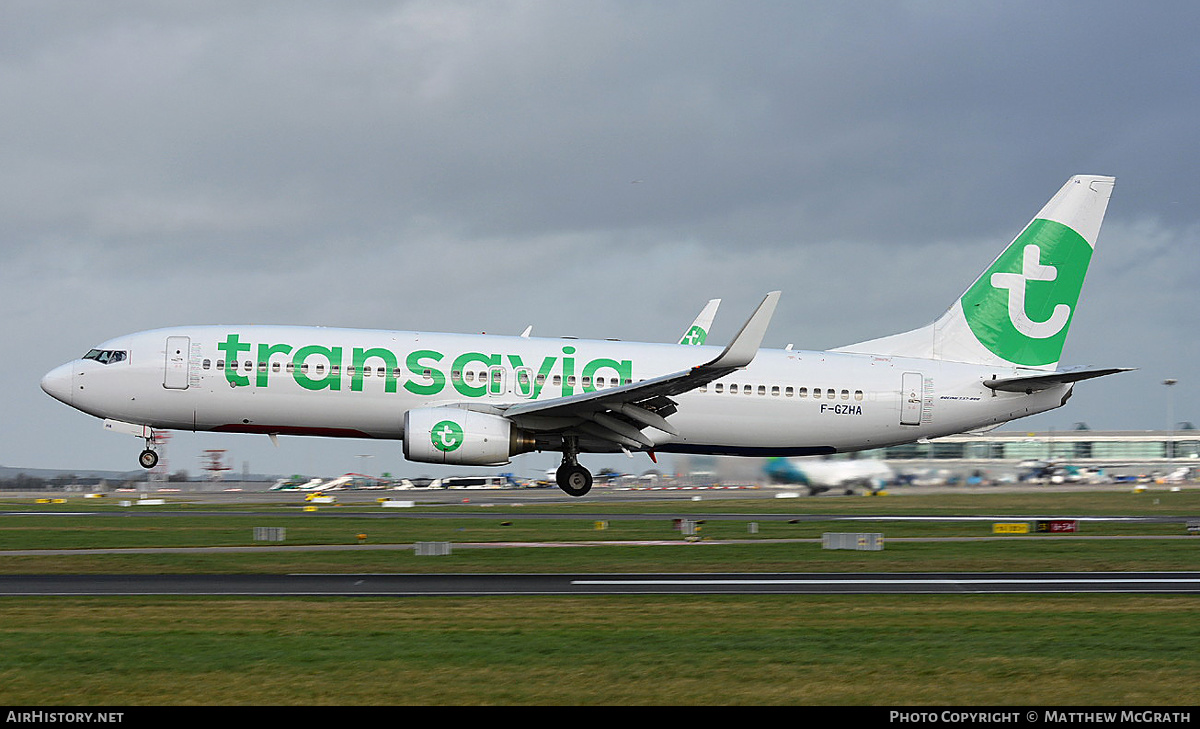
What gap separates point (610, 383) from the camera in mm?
36250

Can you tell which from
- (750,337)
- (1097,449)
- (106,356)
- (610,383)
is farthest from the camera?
(1097,449)

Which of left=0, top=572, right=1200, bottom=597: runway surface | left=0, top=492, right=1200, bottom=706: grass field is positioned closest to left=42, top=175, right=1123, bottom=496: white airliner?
left=0, top=572, right=1200, bottom=597: runway surface

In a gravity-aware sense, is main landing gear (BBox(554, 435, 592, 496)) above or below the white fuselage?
below

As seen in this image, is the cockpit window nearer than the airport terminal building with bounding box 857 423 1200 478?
Yes

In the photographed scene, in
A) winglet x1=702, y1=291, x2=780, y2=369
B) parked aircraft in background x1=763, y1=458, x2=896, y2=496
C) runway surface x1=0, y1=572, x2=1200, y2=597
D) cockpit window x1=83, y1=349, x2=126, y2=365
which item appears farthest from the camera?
parked aircraft in background x1=763, y1=458, x2=896, y2=496

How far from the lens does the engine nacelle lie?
3344 centimetres

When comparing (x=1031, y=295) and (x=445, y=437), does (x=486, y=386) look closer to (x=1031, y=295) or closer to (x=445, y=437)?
(x=445, y=437)

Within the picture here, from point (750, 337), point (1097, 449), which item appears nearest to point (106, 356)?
point (750, 337)

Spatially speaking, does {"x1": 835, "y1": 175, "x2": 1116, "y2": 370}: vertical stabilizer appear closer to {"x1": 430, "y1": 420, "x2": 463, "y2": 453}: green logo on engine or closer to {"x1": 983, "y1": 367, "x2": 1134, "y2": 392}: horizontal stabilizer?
{"x1": 983, "y1": 367, "x2": 1134, "y2": 392}: horizontal stabilizer

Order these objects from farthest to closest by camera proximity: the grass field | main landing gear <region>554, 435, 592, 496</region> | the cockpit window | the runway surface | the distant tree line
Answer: the distant tree line
main landing gear <region>554, 435, 592, 496</region>
the cockpit window
the runway surface
the grass field

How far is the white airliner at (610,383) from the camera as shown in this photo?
34.6m

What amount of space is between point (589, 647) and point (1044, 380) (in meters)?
25.7

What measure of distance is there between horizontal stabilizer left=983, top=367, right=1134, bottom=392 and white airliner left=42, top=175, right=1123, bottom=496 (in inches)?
2.5
